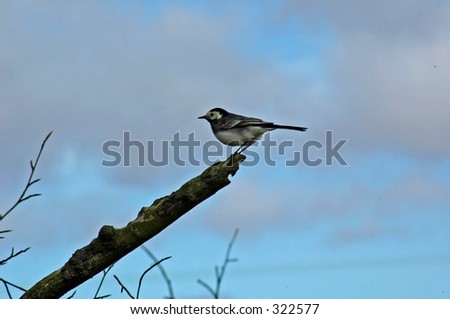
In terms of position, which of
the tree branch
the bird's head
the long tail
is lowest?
the tree branch

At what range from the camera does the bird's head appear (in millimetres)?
12922

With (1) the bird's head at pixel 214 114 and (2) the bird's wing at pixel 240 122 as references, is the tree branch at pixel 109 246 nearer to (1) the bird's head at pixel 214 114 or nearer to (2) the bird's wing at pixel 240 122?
(2) the bird's wing at pixel 240 122

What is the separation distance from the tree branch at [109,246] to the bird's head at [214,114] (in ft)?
26.1

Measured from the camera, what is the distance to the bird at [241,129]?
10844 mm

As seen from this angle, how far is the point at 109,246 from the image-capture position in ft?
15.7

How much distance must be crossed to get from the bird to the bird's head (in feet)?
2.06

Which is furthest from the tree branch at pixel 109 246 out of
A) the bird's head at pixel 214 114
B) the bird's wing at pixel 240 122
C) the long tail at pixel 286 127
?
the bird's head at pixel 214 114

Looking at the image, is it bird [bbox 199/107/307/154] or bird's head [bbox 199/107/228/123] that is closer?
bird [bbox 199/107/307/154]

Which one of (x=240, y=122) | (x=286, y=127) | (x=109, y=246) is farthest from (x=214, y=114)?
(x=109, y=246)

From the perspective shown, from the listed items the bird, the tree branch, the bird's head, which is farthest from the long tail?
the tree branch

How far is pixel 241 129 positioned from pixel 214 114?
2093mm

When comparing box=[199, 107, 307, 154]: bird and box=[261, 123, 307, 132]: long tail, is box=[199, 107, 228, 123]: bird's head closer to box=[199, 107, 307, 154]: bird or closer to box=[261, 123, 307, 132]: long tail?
box=[199, 107, 307, 154]: bird
